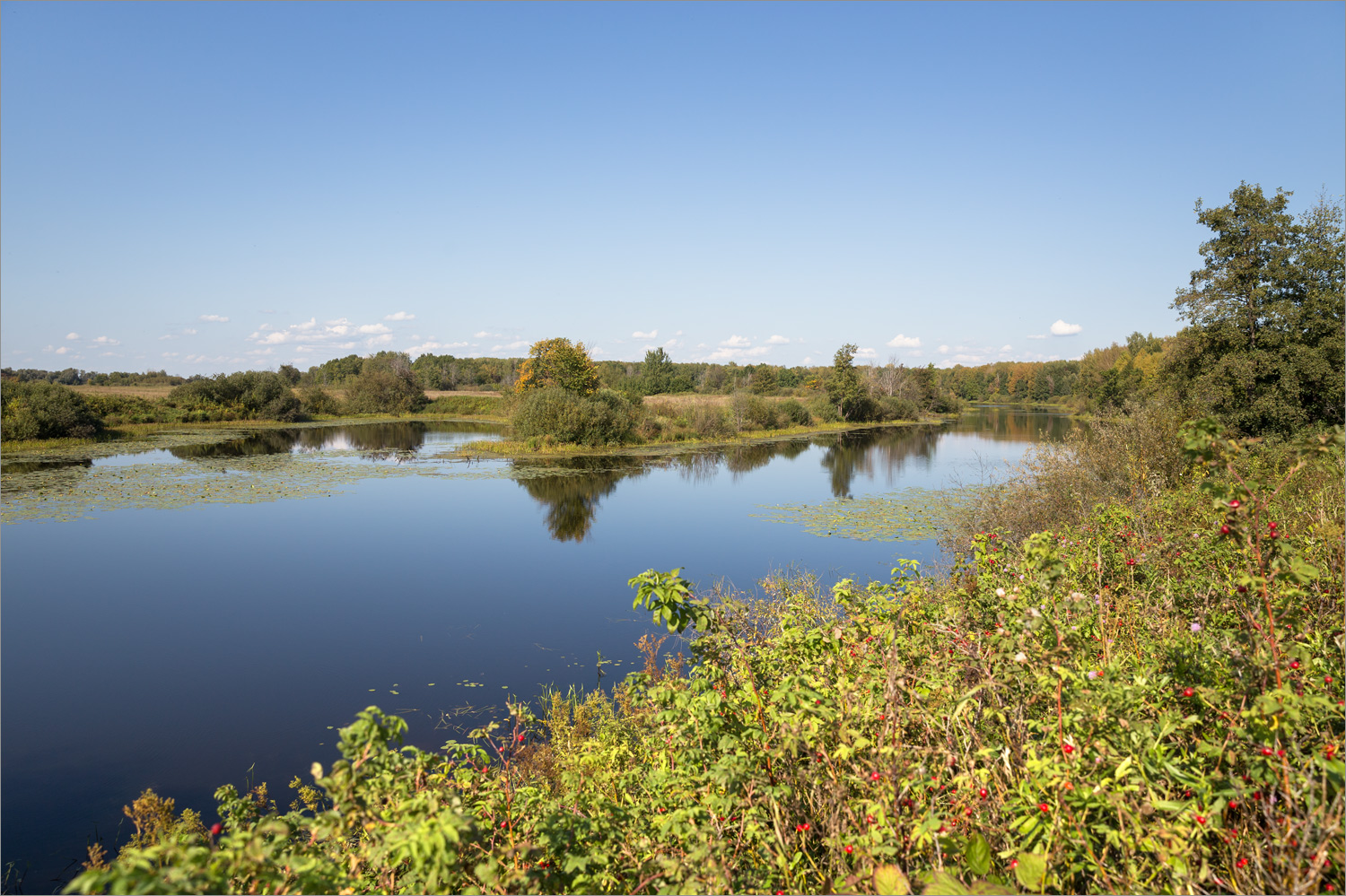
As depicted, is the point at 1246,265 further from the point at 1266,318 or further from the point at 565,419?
the point at 565,419

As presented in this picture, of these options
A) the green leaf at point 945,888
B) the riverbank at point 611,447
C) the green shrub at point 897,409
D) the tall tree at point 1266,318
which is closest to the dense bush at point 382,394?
the riverbank at point 611,447

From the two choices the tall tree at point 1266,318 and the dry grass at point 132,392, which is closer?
the tall tree at point 1266,318

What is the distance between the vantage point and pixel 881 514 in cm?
1455

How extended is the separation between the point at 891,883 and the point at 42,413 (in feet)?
115

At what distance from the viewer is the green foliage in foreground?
1.57 m

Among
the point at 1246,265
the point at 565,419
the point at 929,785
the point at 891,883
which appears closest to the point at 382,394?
the point at 565,419

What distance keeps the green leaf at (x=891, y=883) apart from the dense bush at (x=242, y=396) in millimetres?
45085

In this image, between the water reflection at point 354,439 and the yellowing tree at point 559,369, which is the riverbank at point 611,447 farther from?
the yellowing tree at point 559,369

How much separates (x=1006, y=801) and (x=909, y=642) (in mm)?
1207

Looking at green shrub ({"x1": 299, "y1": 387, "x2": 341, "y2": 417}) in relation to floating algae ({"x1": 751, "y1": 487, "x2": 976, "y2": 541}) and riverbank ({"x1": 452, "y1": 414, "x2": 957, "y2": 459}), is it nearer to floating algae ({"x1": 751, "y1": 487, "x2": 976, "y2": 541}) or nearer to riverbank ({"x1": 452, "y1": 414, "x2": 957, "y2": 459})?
riverbank ({"x1": 452, "y1": 414, "x2": 957, "y2": 459})

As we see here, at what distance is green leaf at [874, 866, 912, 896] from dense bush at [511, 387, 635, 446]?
1013 inches

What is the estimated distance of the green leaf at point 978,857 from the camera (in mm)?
1743

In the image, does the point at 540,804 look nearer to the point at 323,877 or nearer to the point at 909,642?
the point at 323,877

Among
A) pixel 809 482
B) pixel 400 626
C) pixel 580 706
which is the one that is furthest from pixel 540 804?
pixel 809 482
